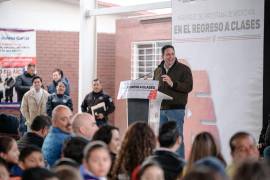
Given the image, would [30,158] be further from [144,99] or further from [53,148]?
[144,99]

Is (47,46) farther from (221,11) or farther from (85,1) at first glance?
(221,11)

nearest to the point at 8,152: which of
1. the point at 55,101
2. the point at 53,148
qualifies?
the point at 53,148

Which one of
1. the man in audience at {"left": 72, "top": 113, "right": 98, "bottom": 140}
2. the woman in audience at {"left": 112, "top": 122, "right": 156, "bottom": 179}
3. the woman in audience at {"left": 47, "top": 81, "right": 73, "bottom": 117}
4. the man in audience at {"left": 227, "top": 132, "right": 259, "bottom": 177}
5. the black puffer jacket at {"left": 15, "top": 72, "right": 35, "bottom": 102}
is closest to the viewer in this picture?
the woman in audience at {"left": 112, "top": 122, "right": 156, "bottom": 179}

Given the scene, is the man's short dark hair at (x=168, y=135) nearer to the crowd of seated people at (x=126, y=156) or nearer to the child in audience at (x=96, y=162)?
the crowd of seated people at (x=126, y=156)

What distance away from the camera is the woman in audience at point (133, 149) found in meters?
3.85

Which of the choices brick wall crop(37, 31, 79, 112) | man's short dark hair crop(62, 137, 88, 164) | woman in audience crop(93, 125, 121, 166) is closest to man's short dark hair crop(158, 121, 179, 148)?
woman in audience crop(93, 125, 121, 166)

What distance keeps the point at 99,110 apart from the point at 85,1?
261 centimetres

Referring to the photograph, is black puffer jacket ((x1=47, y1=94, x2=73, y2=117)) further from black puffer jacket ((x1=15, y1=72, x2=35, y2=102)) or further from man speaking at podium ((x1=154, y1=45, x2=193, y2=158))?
man speaking at podium ((x1=154, y1=45, x2=193, y2=158))

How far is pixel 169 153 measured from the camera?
12.6 feet

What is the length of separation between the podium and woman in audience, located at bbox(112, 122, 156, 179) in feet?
7.85

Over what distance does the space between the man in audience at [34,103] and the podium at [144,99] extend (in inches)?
96.2

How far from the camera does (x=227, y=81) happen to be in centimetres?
668

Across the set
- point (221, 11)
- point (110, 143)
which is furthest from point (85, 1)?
point (110, 143)

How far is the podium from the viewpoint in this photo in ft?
21.1
